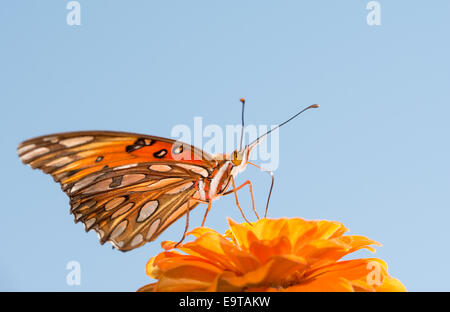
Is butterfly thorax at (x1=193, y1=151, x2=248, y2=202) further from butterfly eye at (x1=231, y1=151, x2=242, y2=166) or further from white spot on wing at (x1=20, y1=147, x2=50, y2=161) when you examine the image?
white spot on wing at (x1=20, y1=147, x2=50, y2=161)

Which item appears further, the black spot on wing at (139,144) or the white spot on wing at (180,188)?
the white spot on wing at (180,188)

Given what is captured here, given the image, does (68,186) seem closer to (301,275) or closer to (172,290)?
(172,290)

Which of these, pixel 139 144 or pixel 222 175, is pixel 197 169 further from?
pixel 139 144

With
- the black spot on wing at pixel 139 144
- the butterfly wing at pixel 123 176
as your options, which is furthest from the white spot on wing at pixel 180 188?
the black spot on wing at pixel 139 144

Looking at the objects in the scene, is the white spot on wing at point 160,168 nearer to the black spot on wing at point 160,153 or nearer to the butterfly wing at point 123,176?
the butterfly wing at point 123,176
